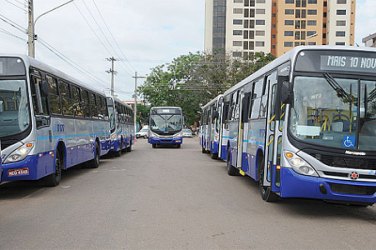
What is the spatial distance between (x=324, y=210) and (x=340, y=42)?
298 ft

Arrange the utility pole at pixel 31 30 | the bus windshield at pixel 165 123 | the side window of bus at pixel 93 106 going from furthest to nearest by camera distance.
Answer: the bus windshield at pixel 165 123 < the utility pole at pixel 31 30 < the side window of bus at pixel 93 106

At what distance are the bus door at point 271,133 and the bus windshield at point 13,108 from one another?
531 centimetres

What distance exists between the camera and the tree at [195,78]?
49344 millimetres

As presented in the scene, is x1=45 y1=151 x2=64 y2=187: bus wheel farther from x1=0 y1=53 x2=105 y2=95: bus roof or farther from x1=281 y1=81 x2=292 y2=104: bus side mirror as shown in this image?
x1=281 y1=81 x2=292 y2=104: bus side mirror

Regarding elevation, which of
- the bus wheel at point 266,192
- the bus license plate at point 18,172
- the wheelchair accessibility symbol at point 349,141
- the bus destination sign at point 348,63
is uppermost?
the bus destination sign at point 348,63

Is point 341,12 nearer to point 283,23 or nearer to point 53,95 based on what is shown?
point 283,23

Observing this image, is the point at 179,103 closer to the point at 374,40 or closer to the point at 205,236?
the point at 374,40

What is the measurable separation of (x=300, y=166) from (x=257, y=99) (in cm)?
346

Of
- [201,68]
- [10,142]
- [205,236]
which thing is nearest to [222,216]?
[205,236]

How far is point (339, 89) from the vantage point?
7.83m

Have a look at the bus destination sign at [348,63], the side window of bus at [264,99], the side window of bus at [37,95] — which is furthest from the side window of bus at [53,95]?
the bus destination sign at [348,63]

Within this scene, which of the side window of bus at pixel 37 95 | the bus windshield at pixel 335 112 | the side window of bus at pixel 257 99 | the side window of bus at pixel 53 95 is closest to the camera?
the bus windshield at pixel 335 112

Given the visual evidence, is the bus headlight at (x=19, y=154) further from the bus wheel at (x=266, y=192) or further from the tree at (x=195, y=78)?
the tree at (x=195, y=78)

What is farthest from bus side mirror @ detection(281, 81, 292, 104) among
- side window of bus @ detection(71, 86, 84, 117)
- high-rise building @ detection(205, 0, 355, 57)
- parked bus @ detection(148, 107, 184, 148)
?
high-rise building @ detection(205, 0, 355, 57)
